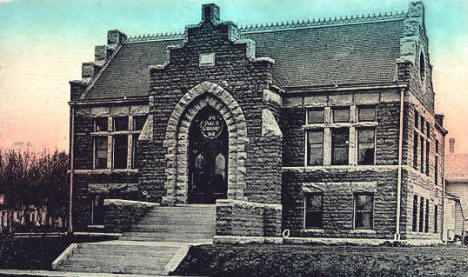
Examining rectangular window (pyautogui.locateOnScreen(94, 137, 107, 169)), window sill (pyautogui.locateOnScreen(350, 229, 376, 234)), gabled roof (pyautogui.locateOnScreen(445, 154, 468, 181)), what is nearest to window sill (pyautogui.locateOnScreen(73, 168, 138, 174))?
rectangular window (pyautogui.locateOnScreen(94, 137, 107, 169))

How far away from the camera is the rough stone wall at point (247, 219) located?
25.1m

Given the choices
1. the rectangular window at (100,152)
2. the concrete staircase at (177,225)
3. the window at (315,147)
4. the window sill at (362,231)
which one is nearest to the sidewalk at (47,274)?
the concrete staircase at (177,225)

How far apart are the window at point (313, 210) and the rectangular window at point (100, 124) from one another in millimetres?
9912

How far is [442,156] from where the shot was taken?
3712 cm

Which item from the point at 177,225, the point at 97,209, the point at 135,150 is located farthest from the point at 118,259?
the point at 97,209

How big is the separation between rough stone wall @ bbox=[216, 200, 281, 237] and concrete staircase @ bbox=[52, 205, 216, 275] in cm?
103

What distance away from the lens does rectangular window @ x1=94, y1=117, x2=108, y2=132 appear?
110 ft

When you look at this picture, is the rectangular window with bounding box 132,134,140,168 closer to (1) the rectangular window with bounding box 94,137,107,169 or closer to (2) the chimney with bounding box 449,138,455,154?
(1) the rectangular window with bounding box 94,137,107,169

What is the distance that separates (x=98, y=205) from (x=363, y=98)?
12.7 meters

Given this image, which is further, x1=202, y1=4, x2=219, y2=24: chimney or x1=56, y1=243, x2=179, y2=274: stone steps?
x1=202, y1=4, x2=219, y2=24: chimney

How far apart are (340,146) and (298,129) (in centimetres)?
176

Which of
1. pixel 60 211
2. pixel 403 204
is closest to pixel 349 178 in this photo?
pixel 403 204

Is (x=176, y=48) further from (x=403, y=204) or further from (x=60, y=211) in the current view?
(x=60, y=211)

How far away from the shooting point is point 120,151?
33.5 m
